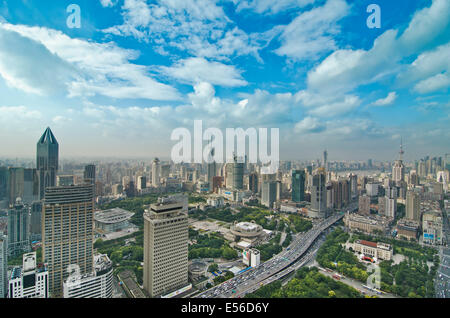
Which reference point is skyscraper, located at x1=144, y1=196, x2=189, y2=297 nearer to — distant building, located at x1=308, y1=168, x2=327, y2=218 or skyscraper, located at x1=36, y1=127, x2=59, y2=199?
skyscraper, located at x1=36, y1=127, x2=59, y2=199

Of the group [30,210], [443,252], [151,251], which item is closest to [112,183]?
[30,210]

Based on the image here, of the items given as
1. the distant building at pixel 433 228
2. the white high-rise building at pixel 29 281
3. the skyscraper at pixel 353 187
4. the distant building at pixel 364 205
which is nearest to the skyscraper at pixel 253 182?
the skyscraper at pixel 353 187

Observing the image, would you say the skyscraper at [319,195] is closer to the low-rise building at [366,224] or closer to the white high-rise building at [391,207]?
the low-rise building at [366,224]

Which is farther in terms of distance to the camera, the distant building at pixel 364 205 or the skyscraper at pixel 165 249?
the distant building at pixel 364 205

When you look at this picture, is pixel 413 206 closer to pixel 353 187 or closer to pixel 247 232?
pixel 353 187

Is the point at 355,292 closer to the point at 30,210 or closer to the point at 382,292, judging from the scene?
the point at 382,292

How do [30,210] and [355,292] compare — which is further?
[30,210]
